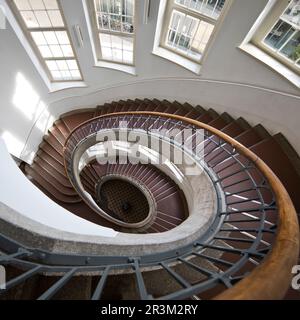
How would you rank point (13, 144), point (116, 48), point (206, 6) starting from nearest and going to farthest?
Result: point (206, 6) < point (13, 144) < point (116, 48)

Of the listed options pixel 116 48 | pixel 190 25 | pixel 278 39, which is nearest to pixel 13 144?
pixel 116 48

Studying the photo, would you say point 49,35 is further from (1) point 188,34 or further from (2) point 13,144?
(1) point 188,34

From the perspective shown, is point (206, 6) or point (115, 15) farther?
point (115, 15)

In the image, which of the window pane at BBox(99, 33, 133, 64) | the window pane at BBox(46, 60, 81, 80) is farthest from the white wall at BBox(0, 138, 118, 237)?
the window pane at BBox(46, 60, 81, 80)

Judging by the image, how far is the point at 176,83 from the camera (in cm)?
661

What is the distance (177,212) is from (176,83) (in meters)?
4.23

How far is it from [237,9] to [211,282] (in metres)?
5.19

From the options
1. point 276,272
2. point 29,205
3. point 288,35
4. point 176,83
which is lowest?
point 276,272

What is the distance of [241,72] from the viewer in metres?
4.88

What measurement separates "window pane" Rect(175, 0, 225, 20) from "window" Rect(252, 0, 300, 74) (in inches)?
43.8

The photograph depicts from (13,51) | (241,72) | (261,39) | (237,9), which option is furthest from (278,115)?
(13,51)

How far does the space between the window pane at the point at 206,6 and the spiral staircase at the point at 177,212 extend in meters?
2.34

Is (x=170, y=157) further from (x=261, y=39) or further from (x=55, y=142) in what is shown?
(x=55, y=142)

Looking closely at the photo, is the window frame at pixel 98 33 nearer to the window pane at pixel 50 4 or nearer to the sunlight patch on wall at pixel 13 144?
the window pane at pixel 50 4
